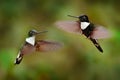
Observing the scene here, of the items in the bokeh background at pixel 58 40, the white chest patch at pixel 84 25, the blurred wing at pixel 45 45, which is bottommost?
the bokeh background at pixel 58 40

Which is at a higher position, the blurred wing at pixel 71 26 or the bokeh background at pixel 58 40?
the blurred wing at pixel 71 26

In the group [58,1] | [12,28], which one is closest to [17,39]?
[12,28]

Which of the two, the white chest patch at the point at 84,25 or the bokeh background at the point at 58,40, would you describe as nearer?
the white chest patch at the point at 84,25

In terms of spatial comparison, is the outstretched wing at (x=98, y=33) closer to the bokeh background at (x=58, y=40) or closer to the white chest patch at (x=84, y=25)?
the white chest patch at (x=84, y=25)

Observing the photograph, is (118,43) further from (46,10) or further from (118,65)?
(46,10)

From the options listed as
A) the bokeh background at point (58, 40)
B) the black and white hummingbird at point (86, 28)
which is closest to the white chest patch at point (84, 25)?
the black and white hummingbird at point (86, 28)

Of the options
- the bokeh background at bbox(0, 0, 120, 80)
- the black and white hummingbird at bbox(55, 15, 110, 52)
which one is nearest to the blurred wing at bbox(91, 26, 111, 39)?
the black and white hummingbird at bbox(55, 15, 110, 52)

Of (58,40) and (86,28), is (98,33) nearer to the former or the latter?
(86,28)

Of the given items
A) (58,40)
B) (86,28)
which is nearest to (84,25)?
(86,28)

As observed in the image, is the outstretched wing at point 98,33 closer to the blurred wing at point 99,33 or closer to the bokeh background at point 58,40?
the blurred wing at point 99,33
